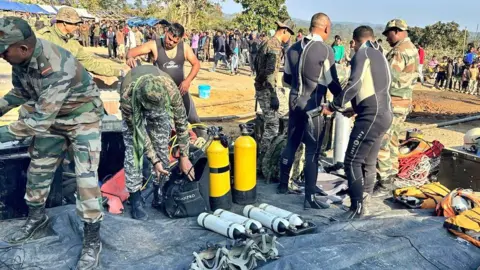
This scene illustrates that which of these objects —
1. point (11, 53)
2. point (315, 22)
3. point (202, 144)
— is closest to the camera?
point (11, 53)

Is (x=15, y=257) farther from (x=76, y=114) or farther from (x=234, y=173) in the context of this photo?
(x=234, y=173)

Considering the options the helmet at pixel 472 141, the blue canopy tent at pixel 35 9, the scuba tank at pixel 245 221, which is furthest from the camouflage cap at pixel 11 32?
the blue canopy tent at pixel 35 9

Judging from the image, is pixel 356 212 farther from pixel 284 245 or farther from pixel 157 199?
pixel 157 199

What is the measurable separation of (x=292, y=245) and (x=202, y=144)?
188 cm

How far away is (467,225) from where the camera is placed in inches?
150

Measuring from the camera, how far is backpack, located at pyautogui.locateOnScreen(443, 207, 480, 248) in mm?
3738

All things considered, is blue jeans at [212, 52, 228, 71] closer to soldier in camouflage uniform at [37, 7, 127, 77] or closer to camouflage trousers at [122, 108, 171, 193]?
soldier in camouflage uniform at [37, 7, 127, 77]

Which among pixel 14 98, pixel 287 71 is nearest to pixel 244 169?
pixel 287 71

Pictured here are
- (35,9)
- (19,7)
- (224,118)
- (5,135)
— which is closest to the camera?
(5,135)

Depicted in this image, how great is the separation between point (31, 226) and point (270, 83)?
3628 mm

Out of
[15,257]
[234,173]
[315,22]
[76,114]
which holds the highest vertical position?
[315,22]

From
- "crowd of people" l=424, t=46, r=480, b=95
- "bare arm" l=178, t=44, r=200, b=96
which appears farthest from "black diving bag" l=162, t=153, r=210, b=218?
"crowd of people" l=424, t=46, r=480, b=95

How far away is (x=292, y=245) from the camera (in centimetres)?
384

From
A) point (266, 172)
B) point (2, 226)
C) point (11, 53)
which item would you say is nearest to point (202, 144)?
point (266, 172)
